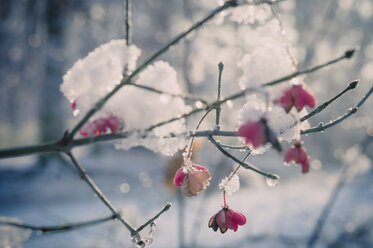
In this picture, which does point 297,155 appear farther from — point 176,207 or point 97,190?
point 176,207

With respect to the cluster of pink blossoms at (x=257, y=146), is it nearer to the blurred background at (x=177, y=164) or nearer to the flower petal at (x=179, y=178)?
the flower petal at (x=179, y=178)

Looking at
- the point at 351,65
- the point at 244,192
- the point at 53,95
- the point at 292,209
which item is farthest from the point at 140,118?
the point at 351,65

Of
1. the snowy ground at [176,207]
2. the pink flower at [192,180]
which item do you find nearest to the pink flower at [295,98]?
the pink flower at [192,180]

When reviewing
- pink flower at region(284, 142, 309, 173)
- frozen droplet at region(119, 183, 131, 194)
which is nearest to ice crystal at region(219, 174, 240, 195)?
pink flower at region(284, 142, 309, 173)

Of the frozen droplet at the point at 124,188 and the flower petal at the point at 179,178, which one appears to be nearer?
the flower petal at the point at 179,178

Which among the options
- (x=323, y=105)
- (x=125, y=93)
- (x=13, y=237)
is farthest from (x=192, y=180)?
(x=13, y=237)

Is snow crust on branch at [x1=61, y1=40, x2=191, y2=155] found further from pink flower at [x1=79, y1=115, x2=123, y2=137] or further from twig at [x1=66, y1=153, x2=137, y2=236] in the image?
twig at [x1=66, y1=153, x2=137, y2=236]
